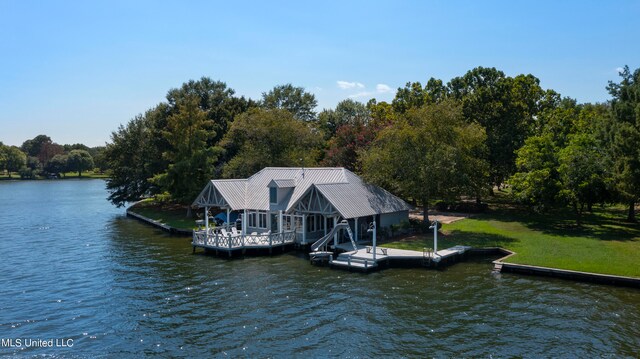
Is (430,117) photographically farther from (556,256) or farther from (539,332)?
(539,332)

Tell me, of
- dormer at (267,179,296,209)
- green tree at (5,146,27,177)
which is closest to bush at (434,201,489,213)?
dormer at (267,179,296,209)

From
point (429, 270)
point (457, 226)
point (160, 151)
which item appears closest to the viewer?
point (429, 270)

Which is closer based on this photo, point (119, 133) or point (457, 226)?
point (457, 226)

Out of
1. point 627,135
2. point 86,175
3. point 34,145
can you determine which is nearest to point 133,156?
point 627,135

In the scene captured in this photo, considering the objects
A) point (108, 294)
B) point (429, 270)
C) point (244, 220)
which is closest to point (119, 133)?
point (244, 220)

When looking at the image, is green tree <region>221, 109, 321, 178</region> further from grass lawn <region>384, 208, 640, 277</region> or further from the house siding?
grass lawn <region>384, 208, 640, 277</region>

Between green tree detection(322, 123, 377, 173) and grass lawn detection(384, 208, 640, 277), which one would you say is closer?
grass lawn detection(384, 208, 640, 277)
